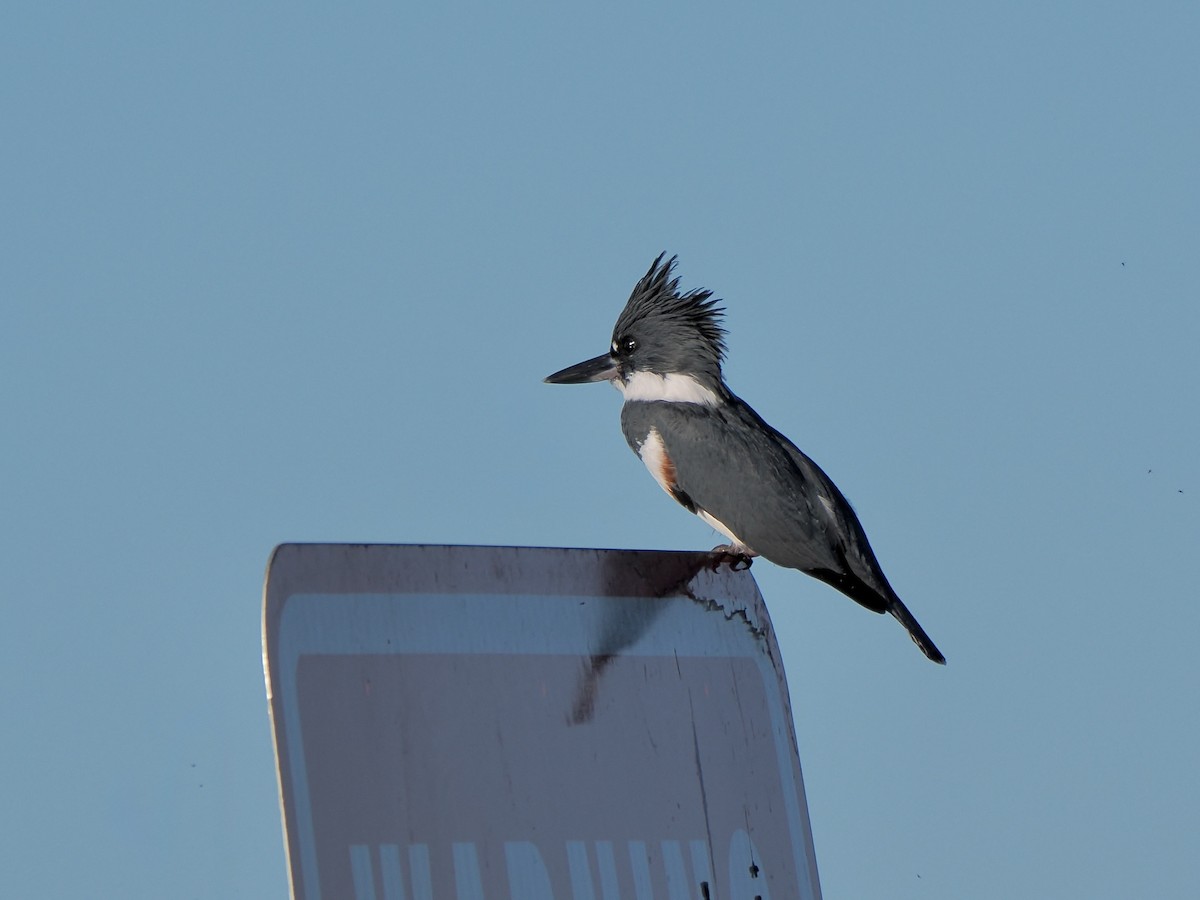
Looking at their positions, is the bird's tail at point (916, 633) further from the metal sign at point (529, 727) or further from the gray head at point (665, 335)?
the metal sign at point (529, 727)

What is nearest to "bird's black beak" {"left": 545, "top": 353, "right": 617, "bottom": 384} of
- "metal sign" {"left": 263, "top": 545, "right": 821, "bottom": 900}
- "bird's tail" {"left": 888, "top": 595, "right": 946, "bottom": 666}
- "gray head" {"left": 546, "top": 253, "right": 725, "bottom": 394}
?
"gray head" {"left": 546, "top": 253, "right": 725, "bottom": 394}

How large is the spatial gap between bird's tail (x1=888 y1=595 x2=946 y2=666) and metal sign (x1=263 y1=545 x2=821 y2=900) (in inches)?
113

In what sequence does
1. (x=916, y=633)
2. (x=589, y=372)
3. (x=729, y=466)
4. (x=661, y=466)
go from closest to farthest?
1. (x=916, y=633)
2. (x=729, y=466)
3. (x=661, y=466)
4. (x=589, y=372)

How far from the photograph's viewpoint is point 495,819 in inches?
96.7

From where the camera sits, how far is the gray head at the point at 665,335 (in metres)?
7.23

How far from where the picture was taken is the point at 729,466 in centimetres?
637

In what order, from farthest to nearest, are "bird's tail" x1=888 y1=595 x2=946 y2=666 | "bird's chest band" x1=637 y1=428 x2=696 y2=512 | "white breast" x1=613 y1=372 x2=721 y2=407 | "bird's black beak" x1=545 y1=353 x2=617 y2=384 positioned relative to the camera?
1. "bird's black beak" x1=545 y1=353 x2=617 y2=384
2. "white breast" x1=613 y1=372 x2=721 y2=407
3. "bird's chest band" x1=637 y1=428 x2=696 y2=512
4. "bird's tail" x1=888 y1=595 x2=946 y2=666

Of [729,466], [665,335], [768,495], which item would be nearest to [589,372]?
[665,335]

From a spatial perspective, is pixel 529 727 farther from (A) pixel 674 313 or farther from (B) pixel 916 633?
(A) pixel 674 313

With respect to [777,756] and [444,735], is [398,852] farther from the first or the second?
[777,756]

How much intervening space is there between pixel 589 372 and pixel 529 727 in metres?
5.20

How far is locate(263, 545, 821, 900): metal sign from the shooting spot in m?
2.26

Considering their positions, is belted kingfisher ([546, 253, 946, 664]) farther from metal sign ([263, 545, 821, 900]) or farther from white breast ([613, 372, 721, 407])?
metal sign ([263, 545, 821, 900])

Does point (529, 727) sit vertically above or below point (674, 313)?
below
